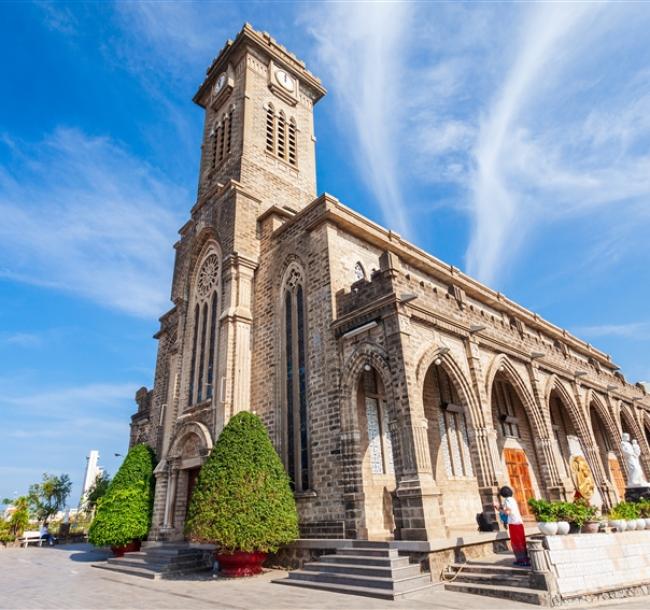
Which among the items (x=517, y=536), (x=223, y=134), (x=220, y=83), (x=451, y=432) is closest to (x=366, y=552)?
(x=517, y=536)

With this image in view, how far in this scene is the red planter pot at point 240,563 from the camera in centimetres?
1132

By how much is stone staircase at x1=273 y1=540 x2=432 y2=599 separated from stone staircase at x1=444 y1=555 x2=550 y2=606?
681 millimetres

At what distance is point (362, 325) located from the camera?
40.1 ft

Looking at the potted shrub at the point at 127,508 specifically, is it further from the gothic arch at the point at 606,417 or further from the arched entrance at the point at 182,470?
the gothic arch at the point at 606,417

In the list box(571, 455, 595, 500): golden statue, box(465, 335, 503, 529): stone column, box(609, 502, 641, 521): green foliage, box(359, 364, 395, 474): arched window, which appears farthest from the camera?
box(571, 455, 595, 500): golden statue

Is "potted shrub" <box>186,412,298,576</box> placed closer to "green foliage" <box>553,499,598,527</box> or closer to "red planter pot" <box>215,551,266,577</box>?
"red planter pot" <box>215,551,266,577</box>

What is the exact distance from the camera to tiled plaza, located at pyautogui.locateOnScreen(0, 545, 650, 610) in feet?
24.9

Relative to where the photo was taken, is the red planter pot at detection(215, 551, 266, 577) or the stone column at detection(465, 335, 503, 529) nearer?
the stone column at detection(465, 335, 503, 529)

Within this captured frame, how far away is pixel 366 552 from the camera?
965 cm

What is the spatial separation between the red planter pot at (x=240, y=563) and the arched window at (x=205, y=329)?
602cm

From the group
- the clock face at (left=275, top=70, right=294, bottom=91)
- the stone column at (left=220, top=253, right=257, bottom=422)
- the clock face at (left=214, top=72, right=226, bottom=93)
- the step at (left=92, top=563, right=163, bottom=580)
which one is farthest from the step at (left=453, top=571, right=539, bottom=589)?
the clock face at (left=214, top=72, right=226, bottom=93)

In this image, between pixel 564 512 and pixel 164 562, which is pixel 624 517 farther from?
pixel 164 562

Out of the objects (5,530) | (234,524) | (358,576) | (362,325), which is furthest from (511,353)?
(5,530)

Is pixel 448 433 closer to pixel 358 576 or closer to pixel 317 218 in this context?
pixel 358 576
